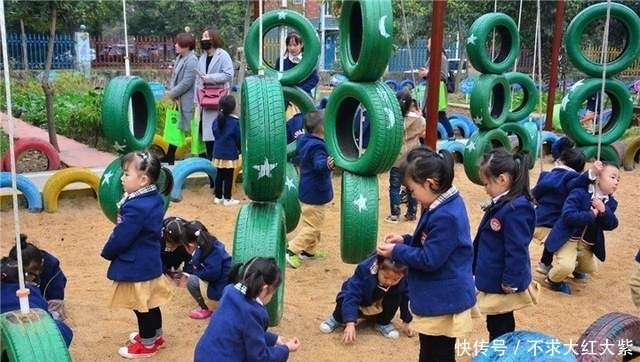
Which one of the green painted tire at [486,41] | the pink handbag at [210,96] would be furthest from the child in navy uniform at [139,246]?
the green painted tire at [486,41]

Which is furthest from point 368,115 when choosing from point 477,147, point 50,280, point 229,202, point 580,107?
point 477,147

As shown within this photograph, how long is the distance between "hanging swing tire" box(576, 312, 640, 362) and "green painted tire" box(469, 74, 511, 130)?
4.18 m

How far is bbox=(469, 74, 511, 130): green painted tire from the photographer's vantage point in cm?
761

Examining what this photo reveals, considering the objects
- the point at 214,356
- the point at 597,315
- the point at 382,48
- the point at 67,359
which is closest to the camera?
the point at 67,359

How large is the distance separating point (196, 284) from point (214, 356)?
1.67 metres

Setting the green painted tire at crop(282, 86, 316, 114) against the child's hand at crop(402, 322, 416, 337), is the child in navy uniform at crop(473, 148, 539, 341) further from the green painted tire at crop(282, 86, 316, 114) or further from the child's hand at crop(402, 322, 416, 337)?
the green painted tire at crop(282, 86, 316, 114)

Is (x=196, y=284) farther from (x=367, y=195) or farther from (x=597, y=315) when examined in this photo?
(x=597, y=315)

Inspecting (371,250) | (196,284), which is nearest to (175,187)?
(196,284)

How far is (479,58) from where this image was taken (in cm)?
764

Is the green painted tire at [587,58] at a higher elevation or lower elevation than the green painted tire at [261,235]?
higher

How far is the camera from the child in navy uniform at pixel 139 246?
3.69m

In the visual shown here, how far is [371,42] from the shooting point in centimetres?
417

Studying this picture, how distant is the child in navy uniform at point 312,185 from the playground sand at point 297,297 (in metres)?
0.16

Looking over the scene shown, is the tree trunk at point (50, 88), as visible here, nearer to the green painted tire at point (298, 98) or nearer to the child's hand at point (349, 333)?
the green painted tire at point (298, 98)
